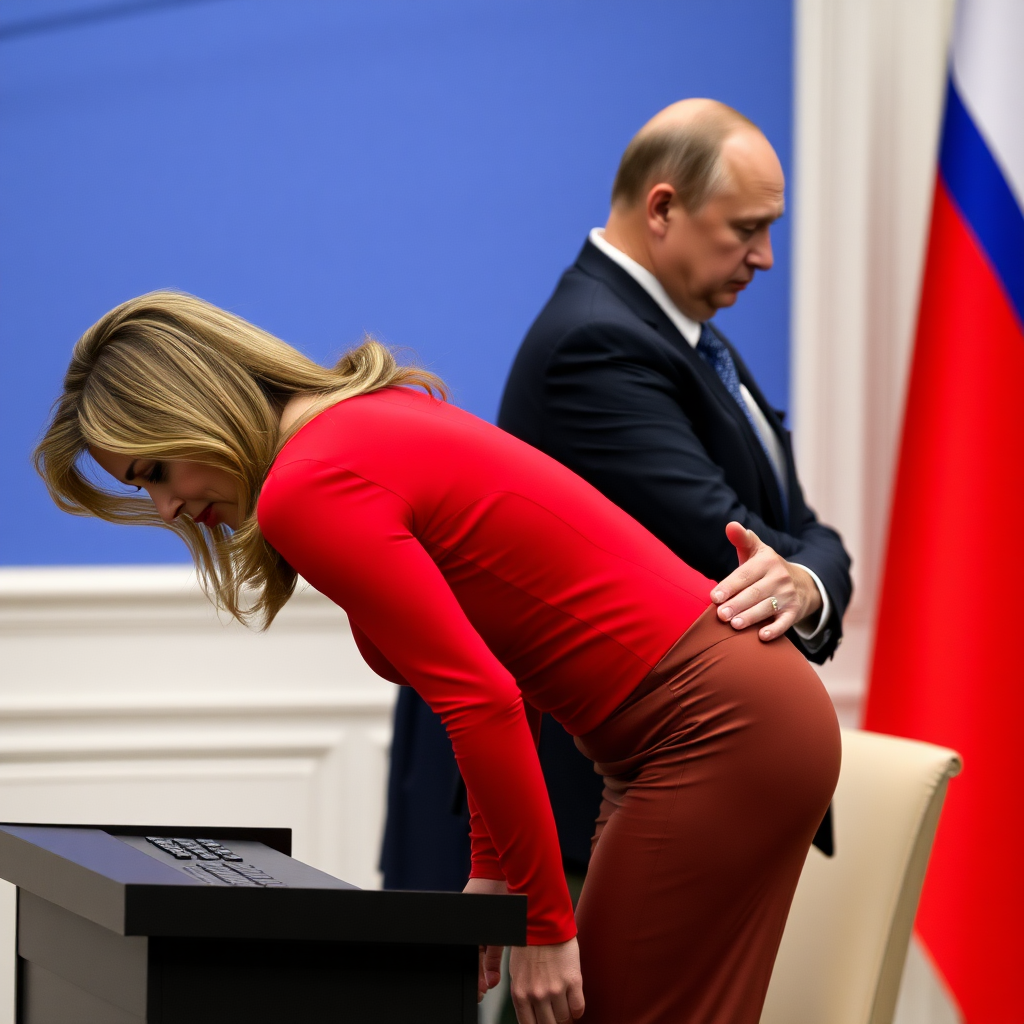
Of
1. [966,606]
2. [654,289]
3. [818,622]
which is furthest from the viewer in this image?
[966,606]

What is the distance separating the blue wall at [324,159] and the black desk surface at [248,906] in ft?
5.76

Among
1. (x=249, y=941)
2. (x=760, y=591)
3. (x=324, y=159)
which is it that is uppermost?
(x=324, y=159)

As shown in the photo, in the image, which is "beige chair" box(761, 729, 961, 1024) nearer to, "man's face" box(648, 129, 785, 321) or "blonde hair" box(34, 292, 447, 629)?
"man's face" box(648, 129, 785, 321)

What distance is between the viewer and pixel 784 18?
8.62 ft

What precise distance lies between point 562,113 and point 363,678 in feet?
4.08

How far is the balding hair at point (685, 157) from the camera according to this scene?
1.75 metres

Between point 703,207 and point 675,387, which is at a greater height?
point 703,207

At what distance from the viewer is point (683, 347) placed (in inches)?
66.2

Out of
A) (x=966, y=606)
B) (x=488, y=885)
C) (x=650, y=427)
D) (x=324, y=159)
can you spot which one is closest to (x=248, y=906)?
(x=488, y=885)

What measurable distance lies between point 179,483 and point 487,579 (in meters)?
0.31

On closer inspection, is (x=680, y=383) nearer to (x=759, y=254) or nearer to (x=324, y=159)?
(x=759, y=254)

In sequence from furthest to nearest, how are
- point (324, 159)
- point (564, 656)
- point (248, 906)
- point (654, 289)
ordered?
point (324, 159) → point (654, 289) → point (564, 656) → point (248, 906)

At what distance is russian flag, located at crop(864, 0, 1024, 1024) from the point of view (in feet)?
6.98

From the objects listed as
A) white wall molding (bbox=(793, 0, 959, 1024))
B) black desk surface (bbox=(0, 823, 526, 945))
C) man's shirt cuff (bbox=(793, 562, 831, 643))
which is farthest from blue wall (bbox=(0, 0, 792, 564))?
black desk surface (bbox=(0, 823, 526, 945))
